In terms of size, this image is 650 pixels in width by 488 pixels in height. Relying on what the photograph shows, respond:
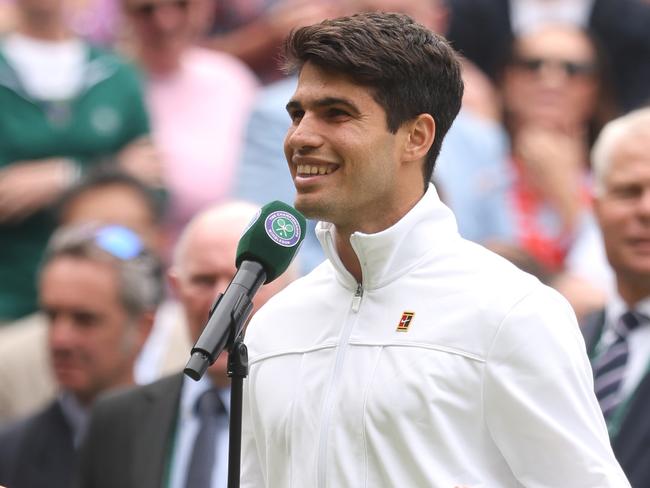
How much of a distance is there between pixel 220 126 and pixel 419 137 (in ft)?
14.1

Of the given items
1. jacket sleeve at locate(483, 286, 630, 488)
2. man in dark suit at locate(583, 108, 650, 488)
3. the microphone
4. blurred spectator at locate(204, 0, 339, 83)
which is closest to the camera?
the microphone

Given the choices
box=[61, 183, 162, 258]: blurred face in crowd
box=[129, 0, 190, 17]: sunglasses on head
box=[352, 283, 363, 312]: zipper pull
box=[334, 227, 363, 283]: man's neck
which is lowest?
box=[352, 283, 363, 312]: zipper pull

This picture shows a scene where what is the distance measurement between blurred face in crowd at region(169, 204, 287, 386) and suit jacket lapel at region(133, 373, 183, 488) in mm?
157

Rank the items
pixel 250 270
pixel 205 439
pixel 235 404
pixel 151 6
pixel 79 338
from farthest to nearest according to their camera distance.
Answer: pixel 151 6
pixel 79 338
pixel 205 439
pixel 250 270
pixel 235 404

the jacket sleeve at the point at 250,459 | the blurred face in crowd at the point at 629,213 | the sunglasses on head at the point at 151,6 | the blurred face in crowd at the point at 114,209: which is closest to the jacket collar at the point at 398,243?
the jacket sleeve at the point at 250,459

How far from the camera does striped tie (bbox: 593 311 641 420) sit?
5.07m

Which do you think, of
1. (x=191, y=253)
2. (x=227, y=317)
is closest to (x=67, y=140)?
(x=191, y=253)

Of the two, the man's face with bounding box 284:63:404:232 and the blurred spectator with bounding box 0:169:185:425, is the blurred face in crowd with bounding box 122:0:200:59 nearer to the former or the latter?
the blurred spectator with bounding box 0:169:185:425

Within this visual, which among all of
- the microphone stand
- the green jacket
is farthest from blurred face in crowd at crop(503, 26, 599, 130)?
the microphone stand

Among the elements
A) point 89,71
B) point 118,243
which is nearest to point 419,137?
point 118,243

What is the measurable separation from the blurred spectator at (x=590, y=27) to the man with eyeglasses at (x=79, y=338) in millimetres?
3222

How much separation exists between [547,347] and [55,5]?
4.28m

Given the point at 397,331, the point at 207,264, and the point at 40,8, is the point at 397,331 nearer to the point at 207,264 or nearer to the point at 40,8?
the point at 207,264

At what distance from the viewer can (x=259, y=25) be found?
8.73 metres
